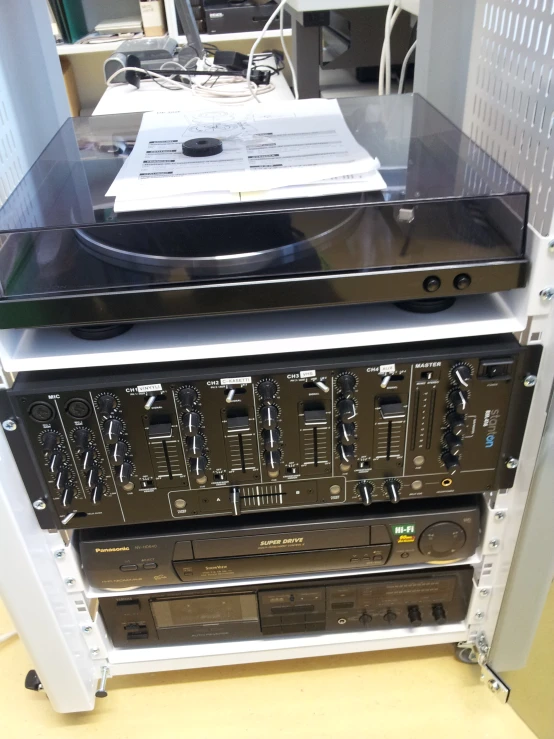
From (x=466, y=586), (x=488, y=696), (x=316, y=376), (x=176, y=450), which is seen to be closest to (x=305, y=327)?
(x=316, y=376)

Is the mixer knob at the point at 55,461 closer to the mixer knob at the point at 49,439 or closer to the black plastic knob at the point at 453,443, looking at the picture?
the mixer knob at the point at 49,439

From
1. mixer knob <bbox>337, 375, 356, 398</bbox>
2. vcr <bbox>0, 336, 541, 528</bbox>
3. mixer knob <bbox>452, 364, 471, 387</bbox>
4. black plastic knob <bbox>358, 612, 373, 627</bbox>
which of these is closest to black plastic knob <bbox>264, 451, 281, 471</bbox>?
vcr <bbox>0, 336, 541, 528</bbox>

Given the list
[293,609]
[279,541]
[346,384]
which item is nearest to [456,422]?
[346,384]

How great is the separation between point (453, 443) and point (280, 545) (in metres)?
0.26

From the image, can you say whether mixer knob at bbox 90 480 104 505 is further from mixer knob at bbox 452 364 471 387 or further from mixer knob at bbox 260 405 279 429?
mixer knob at bbox 452 364 471 387

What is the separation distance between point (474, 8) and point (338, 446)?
23.5 inches

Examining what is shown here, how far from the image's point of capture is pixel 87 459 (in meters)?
0.65

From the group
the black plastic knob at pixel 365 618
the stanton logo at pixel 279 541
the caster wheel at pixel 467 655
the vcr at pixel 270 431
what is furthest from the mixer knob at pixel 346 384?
the caster wheel at pixel 467 655

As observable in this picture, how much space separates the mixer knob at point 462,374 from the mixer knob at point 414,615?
1.25 ft

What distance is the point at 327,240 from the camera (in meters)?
0.60

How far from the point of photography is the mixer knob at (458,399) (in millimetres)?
633

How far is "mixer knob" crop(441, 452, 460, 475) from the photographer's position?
0.68m

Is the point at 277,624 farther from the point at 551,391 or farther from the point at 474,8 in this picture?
the point at 474,8

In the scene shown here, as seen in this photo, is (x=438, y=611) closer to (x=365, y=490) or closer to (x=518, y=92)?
(x=365, y=490)
